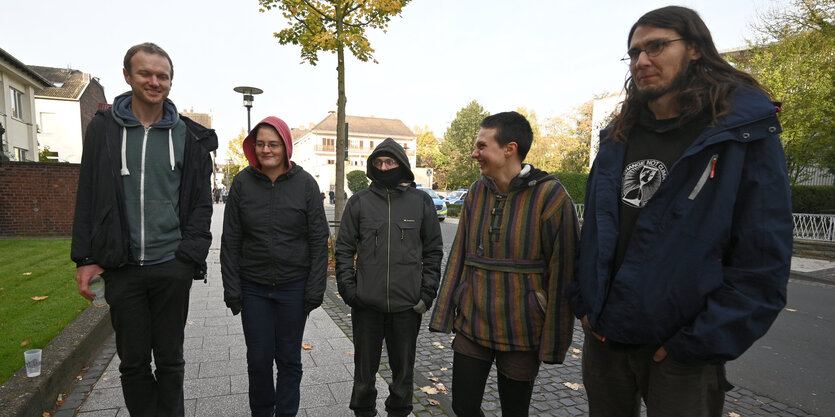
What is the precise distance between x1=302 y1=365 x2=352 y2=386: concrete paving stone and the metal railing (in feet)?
52.2

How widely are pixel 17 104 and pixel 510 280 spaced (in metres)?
27.4

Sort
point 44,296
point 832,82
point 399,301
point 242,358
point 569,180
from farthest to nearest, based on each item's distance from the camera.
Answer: point 569,180
point 832,82
point 44,296
point 242,358
point 399,301

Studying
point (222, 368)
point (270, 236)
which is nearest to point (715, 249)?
point (270, 236)

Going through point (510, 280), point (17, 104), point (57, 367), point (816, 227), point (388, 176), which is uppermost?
point (17, 104)

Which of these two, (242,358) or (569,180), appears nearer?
(242,358)

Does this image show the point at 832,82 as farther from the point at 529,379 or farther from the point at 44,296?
the point at 44,296

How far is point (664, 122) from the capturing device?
1.78 metres

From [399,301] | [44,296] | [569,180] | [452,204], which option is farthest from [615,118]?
[452,204]

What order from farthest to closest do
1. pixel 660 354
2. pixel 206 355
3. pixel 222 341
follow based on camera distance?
pixel 222 341 → pixel 206 355 → pixel 660 354

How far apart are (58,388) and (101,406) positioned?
449 mm

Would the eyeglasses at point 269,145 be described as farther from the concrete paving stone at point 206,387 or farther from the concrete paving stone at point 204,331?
the concrete paving stone at point 204,331

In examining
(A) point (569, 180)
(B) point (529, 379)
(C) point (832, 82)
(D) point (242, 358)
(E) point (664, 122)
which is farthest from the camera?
(A) point (569, 180)

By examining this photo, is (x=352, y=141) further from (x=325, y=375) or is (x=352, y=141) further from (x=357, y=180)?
(x=325, y=375)

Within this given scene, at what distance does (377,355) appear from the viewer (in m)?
2.92
